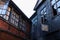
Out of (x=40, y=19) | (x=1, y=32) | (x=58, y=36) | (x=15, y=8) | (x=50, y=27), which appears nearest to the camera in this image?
(x=58, y=36)

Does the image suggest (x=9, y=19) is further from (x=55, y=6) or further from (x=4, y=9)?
(x=55, y=6)

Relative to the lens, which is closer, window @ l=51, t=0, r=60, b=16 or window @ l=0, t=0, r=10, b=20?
window @ l=51, t=0, r=60, b=16

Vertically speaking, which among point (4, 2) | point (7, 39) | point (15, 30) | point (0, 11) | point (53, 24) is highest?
point (4, 2)

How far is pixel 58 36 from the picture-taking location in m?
9.04

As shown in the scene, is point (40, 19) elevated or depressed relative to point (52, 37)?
elevated

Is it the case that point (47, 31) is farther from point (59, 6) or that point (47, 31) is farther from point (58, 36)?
point (59, 6)

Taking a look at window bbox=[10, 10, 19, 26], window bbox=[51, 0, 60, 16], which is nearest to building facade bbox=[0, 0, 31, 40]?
window bbox=[10, 10, 19, 26]

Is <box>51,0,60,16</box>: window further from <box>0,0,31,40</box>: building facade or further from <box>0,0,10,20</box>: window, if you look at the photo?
<box>0,0,10,20</box>: window

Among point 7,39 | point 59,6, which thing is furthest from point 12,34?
point 59,6

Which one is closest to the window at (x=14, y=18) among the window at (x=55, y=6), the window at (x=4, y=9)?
the window at (x=4, y=9)

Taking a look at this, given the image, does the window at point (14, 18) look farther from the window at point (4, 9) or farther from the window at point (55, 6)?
the window at point (55, 6)

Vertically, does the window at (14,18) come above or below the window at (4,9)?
below

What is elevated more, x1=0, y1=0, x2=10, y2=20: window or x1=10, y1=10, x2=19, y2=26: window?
x1=0, y1=0, x2=10, y2=20: window

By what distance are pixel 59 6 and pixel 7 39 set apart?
595 cm
